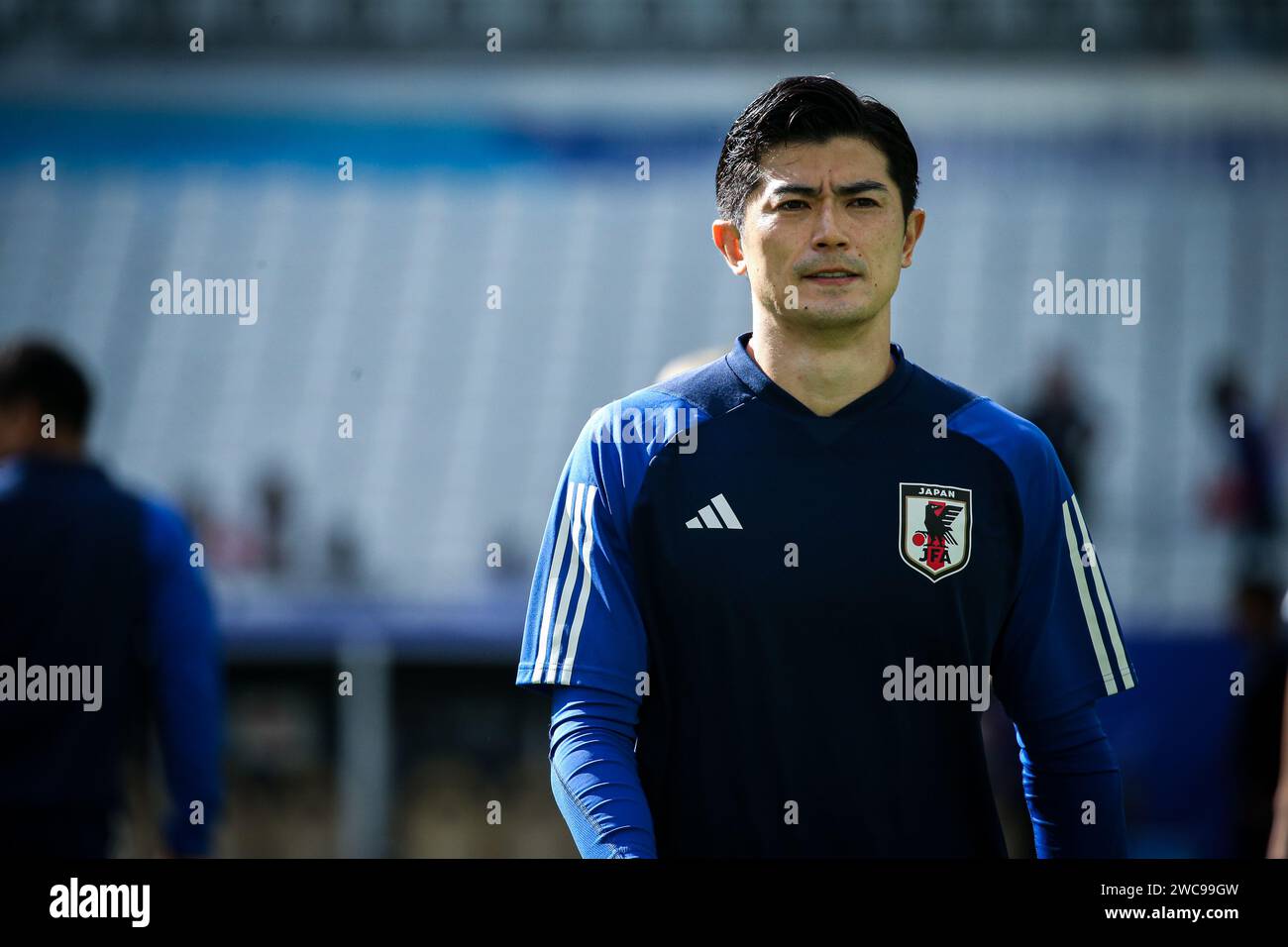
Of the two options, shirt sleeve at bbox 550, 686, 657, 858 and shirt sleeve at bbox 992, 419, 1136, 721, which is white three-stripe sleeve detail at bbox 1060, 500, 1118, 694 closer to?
shirt sleeve at bbox 992, 419, 1136, 721

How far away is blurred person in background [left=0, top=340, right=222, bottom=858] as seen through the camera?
3.25 meters

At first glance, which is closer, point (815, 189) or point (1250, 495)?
point (815, 189)

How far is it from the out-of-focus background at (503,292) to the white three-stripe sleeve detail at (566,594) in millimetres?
4632

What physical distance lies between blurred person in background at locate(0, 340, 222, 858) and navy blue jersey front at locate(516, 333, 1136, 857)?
149cm

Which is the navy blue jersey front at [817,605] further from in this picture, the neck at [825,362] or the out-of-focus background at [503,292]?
the out-of-focus background at [503,292]

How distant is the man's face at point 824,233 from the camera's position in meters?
2.08

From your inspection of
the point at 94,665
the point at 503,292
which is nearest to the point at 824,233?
the point at 94,665

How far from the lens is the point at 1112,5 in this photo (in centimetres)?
819

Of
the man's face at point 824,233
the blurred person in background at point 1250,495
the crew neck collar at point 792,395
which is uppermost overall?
the blurred person in background at point 1250,495

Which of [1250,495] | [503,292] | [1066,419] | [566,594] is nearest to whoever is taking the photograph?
[566,594]

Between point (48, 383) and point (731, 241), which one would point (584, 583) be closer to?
point (731, 241)

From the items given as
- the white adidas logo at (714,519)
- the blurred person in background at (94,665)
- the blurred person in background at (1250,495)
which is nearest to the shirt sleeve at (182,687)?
the blurred person in background at (94,665)

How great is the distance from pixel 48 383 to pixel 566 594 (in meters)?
1.94

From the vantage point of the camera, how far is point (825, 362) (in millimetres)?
2150
